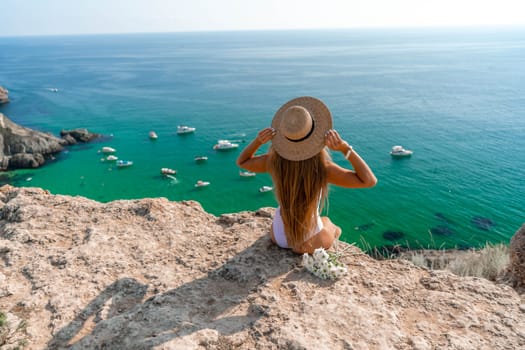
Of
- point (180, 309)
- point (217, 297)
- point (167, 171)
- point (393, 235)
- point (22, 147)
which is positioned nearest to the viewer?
point (180, 309)

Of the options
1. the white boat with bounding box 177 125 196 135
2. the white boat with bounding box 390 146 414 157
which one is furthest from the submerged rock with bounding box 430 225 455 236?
the white boat with bounding box 177 125 196 135

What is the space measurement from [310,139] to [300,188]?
639mm

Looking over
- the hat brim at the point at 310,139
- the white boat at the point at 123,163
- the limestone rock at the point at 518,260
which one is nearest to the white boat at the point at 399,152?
the white boat at the point at 123,163

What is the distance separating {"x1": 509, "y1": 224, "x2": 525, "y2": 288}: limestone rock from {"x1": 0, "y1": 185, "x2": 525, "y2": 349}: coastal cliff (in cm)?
97

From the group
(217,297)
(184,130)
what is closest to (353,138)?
(184,130)

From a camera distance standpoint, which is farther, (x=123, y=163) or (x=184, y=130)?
(x=184, y=130)

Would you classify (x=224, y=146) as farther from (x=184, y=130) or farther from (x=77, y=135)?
(x=77, y=135)

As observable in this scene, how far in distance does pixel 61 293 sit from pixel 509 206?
28.7 metres

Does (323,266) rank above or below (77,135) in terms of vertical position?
above

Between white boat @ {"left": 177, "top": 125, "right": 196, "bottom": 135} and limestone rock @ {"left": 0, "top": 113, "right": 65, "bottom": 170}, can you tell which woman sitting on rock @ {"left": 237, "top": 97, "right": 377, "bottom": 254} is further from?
white boat @ {"left": 177, "top": 125, "right": 196, "bottom": 135}

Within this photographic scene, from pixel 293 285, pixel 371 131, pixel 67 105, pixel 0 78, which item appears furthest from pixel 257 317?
pixel 0 78

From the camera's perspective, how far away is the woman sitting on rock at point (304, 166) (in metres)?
3.81

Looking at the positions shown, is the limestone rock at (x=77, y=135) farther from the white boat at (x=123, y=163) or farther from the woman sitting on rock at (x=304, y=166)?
the woman sitting on rock at (x=304, y=166)

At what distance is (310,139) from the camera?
384cm
